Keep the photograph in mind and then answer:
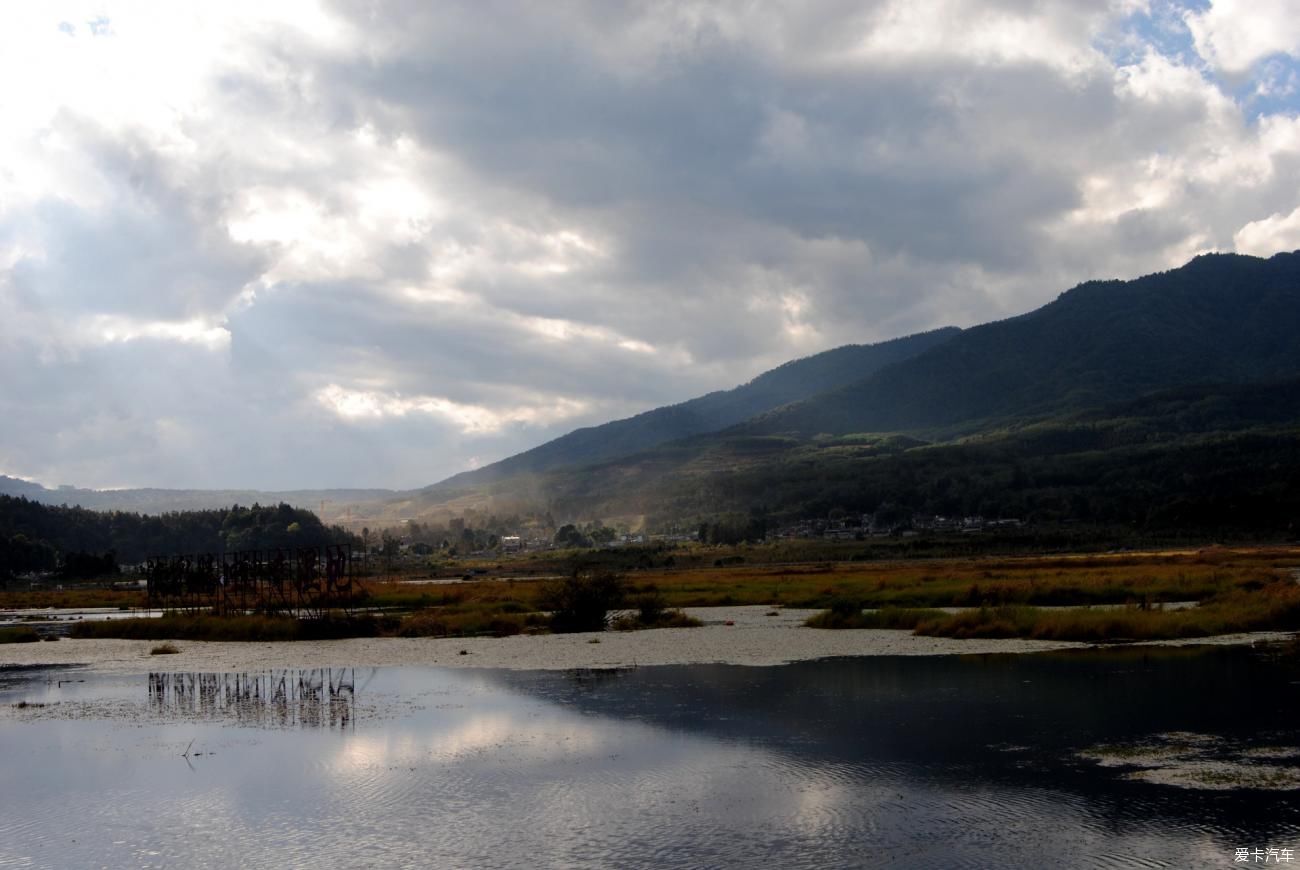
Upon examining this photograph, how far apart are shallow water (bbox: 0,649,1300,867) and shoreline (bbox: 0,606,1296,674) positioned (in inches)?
187

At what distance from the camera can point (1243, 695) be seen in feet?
84.2

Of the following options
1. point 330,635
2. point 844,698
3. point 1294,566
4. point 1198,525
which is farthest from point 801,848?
point 1198,525

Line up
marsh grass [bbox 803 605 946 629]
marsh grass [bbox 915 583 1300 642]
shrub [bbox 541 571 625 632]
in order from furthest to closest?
shrub [bbox 541 571 625 632] → marsh grass [bbox 803 605 946 629] → marsh grass [bbox 915 583 1300 642]

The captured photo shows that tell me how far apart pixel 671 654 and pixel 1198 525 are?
9981cm

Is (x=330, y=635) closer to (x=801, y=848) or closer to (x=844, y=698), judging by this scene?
(x=844, y=698)

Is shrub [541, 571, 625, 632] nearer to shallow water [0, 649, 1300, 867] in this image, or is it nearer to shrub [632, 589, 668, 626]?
shrub [632, 589, 668, 626]

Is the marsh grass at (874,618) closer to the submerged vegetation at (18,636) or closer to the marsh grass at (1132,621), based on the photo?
the marsh grass at (1132,621)

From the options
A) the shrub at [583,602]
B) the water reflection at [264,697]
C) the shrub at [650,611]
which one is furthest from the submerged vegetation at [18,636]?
the shrub at [650,611]

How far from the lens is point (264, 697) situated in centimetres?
3225

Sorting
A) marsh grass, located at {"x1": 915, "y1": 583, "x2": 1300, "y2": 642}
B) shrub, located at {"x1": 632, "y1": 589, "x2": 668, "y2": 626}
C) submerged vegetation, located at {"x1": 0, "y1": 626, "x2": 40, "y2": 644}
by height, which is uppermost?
submerged vegetation, located at {"x1": 0, "y1": 626, "x2": 40, "y2": 644}

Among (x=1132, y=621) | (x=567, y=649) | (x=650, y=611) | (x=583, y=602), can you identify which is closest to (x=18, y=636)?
(x=583, y=602)

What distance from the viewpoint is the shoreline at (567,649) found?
124 feet

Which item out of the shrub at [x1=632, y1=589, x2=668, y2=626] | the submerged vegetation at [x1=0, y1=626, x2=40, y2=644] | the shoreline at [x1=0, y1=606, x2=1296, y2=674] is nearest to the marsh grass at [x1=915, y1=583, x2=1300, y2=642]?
the shoreline at [x1=0, y1=606, x2=1296, y2=674]

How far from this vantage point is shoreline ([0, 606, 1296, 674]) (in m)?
37.7
